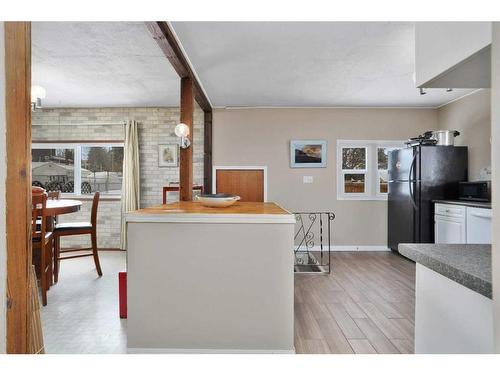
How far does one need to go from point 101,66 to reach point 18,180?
3180mm

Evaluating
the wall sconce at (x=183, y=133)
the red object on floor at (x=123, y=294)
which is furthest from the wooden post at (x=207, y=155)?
the red object on floor at (x=123, y=294)

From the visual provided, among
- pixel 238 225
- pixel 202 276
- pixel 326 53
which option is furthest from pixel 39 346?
pixel 326 53

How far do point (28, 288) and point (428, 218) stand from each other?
15.1 ft

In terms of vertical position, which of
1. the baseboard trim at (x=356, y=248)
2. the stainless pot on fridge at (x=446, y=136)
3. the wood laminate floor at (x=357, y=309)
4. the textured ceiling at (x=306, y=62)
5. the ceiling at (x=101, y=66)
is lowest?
the wood laminate floor at (x=357, y=309)

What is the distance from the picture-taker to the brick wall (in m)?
5.44

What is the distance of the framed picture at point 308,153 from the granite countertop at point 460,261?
13.8ft

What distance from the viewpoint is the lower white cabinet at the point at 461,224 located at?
11.3ft

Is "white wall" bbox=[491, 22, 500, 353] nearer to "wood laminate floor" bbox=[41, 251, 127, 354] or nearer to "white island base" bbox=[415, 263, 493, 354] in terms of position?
"white island base" bbox=[415, 263, 493, 354]

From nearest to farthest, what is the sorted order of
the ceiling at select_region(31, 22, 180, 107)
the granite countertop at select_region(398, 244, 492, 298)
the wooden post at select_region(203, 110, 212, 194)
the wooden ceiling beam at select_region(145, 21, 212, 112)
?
1. the granite countertop at select_region(398, 244, 492, 298)
2. the wooden ceiling beam at select_region(145, 21, 212, 112)
3. the ceiling at select_region(31, 22, 180, 107)
4. the wooden post at select_region(203, 110, 212, 194)

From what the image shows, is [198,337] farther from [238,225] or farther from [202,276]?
[238,225]

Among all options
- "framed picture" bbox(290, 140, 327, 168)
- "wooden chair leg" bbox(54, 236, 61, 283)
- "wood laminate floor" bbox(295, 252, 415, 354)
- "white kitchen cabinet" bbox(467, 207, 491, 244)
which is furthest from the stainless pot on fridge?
→ "wooden chair leg" bbox(54, 236, 61, 283)

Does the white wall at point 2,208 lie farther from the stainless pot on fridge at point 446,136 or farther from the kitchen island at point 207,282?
the stainless pot on fridge at point 446,136

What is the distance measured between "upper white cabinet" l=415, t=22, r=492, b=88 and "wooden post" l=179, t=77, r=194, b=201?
8.83 ft

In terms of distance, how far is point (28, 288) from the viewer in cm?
94
